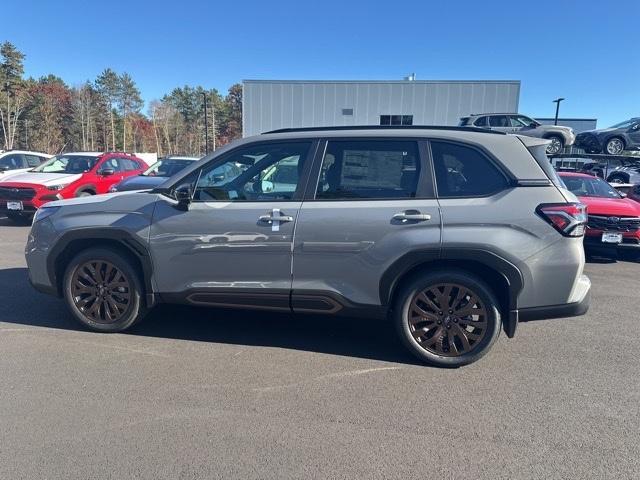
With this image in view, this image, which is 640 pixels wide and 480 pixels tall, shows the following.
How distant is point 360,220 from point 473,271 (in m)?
1.02

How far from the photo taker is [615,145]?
497 inches

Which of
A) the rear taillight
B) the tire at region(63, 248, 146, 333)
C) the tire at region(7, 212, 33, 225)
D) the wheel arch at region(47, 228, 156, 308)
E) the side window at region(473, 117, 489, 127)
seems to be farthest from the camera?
→ the side window at region(473, 117, 489, 127)

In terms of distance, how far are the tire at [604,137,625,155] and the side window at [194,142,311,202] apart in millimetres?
12598

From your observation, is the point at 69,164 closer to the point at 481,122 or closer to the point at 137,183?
the point at 137,183

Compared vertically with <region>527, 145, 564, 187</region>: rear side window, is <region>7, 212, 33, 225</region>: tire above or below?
below

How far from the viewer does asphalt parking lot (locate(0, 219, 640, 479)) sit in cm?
239

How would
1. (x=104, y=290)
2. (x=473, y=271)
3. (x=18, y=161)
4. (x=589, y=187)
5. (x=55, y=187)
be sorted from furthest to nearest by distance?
(x=18, y=161)
(x=55, y=187)
(x=589, y=187)
(x=104, y=290)
(x=473, y=271)

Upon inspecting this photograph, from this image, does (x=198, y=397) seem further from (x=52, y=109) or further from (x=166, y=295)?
(x=52, y=109)

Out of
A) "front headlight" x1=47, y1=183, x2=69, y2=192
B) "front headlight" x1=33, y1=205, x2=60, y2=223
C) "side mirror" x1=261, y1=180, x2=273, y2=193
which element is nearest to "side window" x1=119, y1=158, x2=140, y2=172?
"front headlight" x1=47, y1=183, x2=69, y2=192

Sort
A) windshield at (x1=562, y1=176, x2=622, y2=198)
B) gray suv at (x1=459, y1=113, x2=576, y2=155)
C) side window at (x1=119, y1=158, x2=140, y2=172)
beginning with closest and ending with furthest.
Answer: windshield at (x1=562, y1=176, x2=622, y2=198) → side window at (x1=119, y1=158, x2=140, y2=172) → gray suv at (x1=459, y1=113, x2=576, y2=155)

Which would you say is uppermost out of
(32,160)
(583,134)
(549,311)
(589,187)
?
(583,134)

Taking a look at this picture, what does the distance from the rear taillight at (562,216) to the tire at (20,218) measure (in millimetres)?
11430

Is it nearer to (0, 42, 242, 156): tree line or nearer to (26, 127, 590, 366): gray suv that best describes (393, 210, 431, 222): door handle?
(26, 127, 590, 366): gray suv

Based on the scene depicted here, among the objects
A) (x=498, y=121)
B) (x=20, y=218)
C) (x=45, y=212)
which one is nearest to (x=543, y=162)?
(x=45, y=212)
